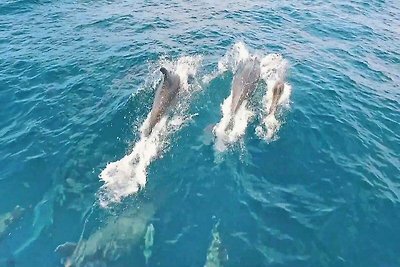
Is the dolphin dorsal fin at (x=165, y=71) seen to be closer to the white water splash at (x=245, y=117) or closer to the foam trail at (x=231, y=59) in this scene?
the white water splash at (x=245, y=117)

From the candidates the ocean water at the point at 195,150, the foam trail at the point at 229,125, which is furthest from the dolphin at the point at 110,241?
the foam trail at the point at 229,125

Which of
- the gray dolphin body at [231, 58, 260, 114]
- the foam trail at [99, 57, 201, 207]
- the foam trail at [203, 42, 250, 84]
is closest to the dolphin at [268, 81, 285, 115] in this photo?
the gray dolphin body at [231, 58, 260, 114]

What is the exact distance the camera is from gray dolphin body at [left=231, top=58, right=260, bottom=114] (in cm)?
2295

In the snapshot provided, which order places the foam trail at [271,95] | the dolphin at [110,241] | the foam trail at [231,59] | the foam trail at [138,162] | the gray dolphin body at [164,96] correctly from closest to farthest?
1. the dolphin at [110,241]
2. the foam trail at [138,162]
3. the gray dolphin body at [164,96]
4. the foam trail at [271,95]
5. the foam trail at [231,59]

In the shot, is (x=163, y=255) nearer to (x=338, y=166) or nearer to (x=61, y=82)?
(x=338, y=166)

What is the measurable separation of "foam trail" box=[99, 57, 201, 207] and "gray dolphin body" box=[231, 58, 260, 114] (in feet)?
8.55

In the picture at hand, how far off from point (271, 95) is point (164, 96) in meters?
5.86

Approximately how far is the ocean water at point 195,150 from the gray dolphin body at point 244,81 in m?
0.57

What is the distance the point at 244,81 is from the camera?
2370cm

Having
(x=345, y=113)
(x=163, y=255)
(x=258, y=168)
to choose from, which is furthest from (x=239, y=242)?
(x=345, y=113)

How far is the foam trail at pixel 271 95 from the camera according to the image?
2225cm

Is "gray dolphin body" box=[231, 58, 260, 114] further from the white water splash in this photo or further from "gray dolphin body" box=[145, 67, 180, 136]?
"gray dolphin body" box=[145, 67, 180, 136]

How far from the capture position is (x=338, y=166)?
20.8m

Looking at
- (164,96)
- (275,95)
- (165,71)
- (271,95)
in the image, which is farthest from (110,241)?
(271,95)
